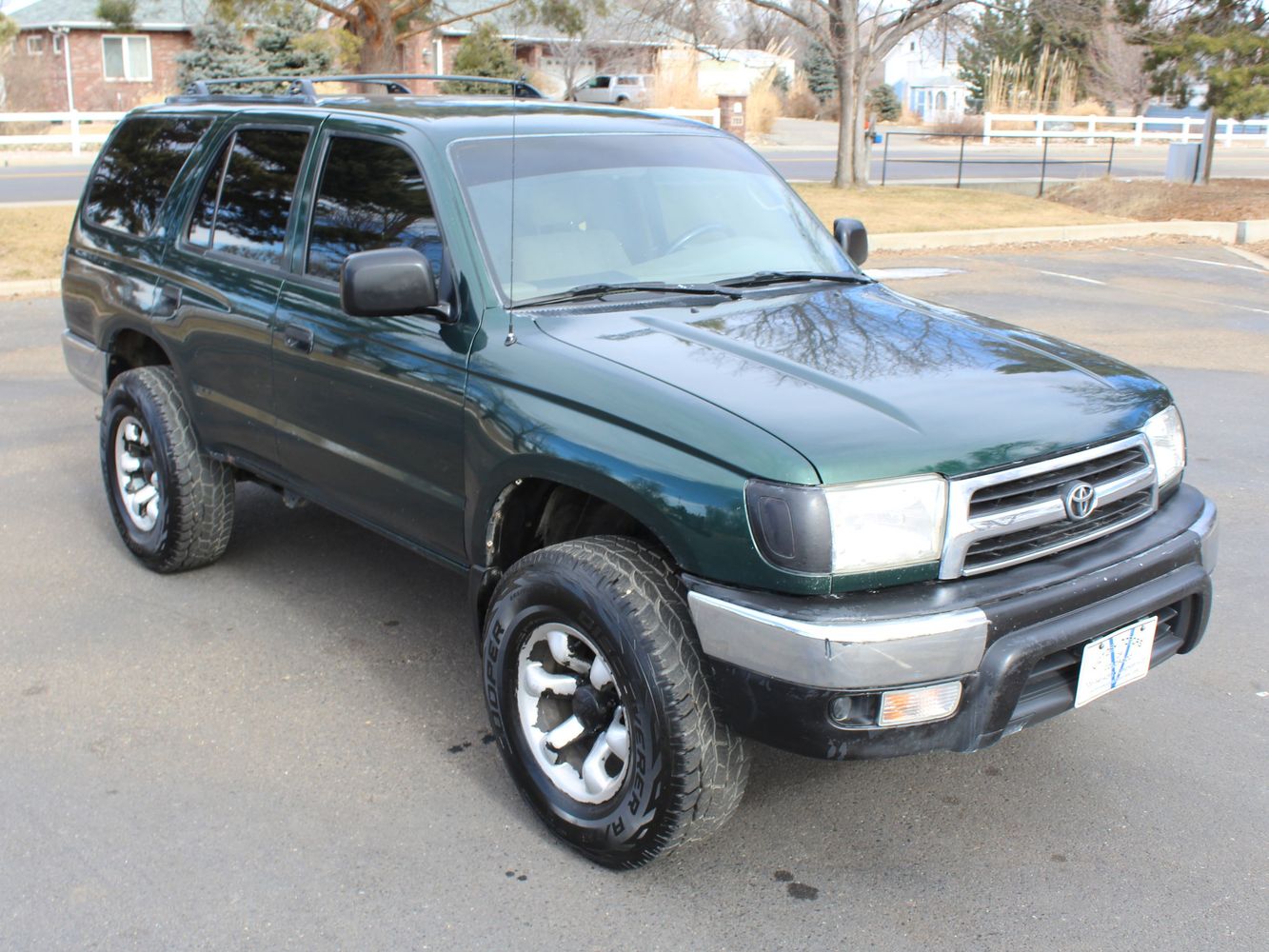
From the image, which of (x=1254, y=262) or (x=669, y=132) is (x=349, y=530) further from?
(x=1254, y=262)

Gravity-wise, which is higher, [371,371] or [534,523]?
[371,371]

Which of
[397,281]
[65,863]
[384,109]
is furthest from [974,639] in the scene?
[384,109]

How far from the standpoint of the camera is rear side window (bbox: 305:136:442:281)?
4012 millimetres

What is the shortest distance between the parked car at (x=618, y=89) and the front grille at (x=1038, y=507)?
39.2 meters

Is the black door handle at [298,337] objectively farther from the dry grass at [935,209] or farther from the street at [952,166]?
the street at [952,166]

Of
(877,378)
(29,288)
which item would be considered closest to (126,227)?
(877,378)

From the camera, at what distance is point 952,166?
3169cm

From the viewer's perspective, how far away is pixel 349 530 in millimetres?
6023

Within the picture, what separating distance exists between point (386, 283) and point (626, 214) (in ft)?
3.15

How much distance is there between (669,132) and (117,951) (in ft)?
10.2

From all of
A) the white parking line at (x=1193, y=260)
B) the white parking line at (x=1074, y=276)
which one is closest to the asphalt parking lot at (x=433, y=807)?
the white parking line at (x=1074, y=276)

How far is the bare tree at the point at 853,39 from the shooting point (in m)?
20.4

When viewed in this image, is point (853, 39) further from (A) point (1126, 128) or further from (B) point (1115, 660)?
(A) point (1126, 128)

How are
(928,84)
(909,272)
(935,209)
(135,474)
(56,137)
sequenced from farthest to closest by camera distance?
(928,84), (56,137), (935,209), (909,272), (135,474)
